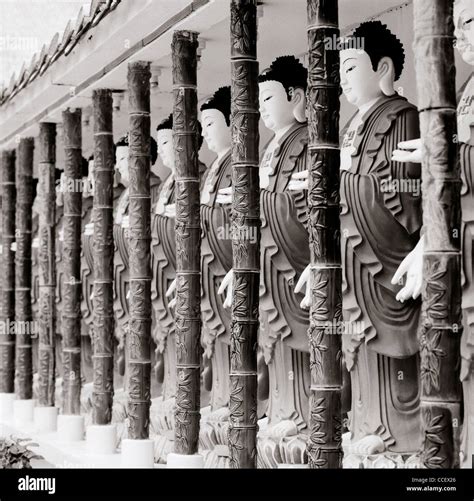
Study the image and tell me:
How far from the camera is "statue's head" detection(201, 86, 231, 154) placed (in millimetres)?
11414

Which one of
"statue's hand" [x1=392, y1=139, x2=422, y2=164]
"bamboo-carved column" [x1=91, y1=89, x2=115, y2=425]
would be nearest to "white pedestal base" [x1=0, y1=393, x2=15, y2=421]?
"bamboo-carved column" [x1=91, y1=89, x2=115, y2=425]

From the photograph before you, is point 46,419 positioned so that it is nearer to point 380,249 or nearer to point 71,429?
point 71,429

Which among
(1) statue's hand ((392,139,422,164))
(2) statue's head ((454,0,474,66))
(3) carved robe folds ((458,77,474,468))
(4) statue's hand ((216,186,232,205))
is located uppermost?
(2) statue's head ((454,0,474,66))

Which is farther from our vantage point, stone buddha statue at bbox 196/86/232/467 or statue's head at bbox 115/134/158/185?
statue's head at bbox 115/134/158/185

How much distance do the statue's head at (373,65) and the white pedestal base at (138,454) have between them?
13.0 feet

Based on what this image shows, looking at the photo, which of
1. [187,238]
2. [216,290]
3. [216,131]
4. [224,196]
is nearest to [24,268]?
[216,290]

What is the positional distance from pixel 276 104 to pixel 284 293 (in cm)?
169

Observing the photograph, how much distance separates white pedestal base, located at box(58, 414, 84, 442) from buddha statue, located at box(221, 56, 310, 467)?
3.41m

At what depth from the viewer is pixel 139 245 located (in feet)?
35.7

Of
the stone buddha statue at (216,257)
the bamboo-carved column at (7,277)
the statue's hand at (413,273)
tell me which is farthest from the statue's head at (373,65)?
the bamboo-carved column at (7,277)

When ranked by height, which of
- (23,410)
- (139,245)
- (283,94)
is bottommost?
(23,410)

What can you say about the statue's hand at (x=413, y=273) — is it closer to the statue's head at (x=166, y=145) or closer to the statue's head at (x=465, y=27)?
the statue's head at (x=465, y=27)

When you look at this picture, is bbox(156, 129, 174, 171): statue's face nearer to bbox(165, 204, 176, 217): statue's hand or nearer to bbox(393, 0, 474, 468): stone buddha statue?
bbox(165, 204, 176, 217): statue's hand
